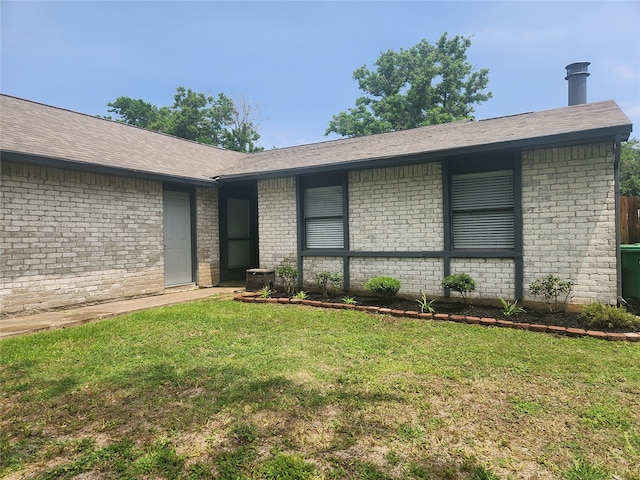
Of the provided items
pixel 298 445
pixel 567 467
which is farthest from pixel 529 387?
pixel 298 445

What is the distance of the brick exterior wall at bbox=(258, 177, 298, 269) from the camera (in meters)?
8.79

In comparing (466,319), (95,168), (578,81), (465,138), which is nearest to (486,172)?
(465,138)

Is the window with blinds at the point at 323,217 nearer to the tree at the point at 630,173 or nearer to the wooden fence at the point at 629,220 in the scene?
the wooden fence at the point at 629,220

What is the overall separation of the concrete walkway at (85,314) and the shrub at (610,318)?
6.72m

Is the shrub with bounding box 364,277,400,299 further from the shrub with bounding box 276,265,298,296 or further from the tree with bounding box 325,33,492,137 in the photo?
the tree with bounding box 325,33,492,137

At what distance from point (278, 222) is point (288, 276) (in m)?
1.51

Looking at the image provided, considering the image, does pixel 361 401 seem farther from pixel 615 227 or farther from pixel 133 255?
pixel 133 255

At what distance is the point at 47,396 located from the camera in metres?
3.17

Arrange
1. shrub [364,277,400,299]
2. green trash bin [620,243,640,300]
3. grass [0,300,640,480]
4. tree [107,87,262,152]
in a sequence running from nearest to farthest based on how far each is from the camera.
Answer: grass [0,300,640,480]
green trash bin [620,243,640,300]
shrub [364,277,400,299]
tree [107,87,262,152]

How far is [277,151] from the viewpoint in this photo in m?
11.4

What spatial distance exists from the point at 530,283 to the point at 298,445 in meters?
5.36

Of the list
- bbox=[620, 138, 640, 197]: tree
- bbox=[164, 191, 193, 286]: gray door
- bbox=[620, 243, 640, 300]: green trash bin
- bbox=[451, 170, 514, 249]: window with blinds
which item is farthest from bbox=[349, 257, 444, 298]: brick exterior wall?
bbox=[620, 138, 640, 197]: tree

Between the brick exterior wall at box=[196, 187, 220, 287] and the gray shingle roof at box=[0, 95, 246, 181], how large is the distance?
0.65 m

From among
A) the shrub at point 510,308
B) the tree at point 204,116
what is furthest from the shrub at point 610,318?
the tree at point 204,116
